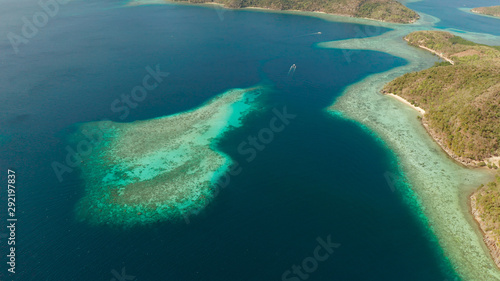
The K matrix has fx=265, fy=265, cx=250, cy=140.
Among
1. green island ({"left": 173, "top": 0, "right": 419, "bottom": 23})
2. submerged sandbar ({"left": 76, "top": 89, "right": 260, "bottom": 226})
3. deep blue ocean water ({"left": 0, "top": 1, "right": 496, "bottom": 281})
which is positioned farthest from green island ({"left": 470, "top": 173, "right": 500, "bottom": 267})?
green island ({"left": 173, "top": 0, "right": 419, "bottom": 23})

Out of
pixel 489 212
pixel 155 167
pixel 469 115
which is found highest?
pixel 469 115

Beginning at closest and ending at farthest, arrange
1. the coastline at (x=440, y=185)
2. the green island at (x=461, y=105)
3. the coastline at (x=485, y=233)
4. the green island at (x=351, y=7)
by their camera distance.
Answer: the coastline at (x=485, y=233) < the coastline at (x=440, y=185) < the green island at (x=461, y=105) < the green island at (x=351, y=7)

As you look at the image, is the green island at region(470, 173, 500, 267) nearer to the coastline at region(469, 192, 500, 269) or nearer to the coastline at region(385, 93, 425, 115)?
the coastline at region(469, 192, 500, 269)

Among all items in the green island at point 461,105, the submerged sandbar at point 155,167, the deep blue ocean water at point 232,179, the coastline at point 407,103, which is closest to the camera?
the deep blue ocean water at point 232,179

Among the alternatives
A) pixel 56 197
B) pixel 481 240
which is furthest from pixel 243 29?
pixel 481 240

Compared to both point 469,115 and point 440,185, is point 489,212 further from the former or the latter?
point 469,115

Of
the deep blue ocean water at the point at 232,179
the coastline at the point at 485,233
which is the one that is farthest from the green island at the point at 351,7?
the coastline at the point at 485,233

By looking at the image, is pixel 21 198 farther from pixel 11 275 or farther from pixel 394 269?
pixel 394 269

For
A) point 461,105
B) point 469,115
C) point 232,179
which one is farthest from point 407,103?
point 232,179

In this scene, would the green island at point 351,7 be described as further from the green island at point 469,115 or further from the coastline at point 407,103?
the coastline at point 407,103
